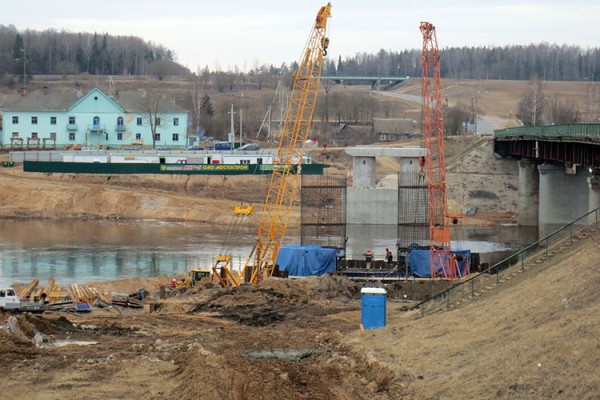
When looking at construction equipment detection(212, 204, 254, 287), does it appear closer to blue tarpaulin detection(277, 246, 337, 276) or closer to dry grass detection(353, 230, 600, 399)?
blue tarpaulin detection(277, 246, 337, 276)

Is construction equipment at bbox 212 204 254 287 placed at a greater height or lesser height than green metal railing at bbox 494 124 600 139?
lesser

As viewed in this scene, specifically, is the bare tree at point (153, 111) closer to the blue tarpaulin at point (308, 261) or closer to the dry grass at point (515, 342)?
the blue tarpaulin at point (308, 261)

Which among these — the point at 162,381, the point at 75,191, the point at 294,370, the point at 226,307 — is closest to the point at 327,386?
the point at 294,370

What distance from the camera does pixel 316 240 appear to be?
67.4m

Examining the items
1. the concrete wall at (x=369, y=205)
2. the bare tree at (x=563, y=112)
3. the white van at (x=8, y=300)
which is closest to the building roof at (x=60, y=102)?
the concrete wall at (x=369, y=205)

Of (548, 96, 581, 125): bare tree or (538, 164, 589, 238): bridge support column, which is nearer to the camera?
(538, 164, 589, 238): bridge support column

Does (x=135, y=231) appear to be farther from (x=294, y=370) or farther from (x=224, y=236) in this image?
(x=294, y=370)

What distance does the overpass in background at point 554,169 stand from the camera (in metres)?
66.4

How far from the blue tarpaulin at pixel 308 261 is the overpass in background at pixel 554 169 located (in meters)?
16.4

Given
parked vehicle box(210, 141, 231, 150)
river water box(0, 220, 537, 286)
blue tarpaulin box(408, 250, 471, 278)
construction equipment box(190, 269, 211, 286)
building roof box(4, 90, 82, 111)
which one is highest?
building roof box(4, 90, 82, 111)

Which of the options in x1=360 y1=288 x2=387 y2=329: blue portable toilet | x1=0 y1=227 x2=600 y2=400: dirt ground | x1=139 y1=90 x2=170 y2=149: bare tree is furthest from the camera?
x1=139 y1=90 x2=170 y2=149: bare tree

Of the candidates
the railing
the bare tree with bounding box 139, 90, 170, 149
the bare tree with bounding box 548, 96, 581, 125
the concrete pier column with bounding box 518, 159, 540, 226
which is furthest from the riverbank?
the bare tree with bounding box 548, 96, 581, 125

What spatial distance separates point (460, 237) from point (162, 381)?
58.3 metres

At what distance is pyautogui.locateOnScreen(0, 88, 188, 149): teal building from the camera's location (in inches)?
4916
